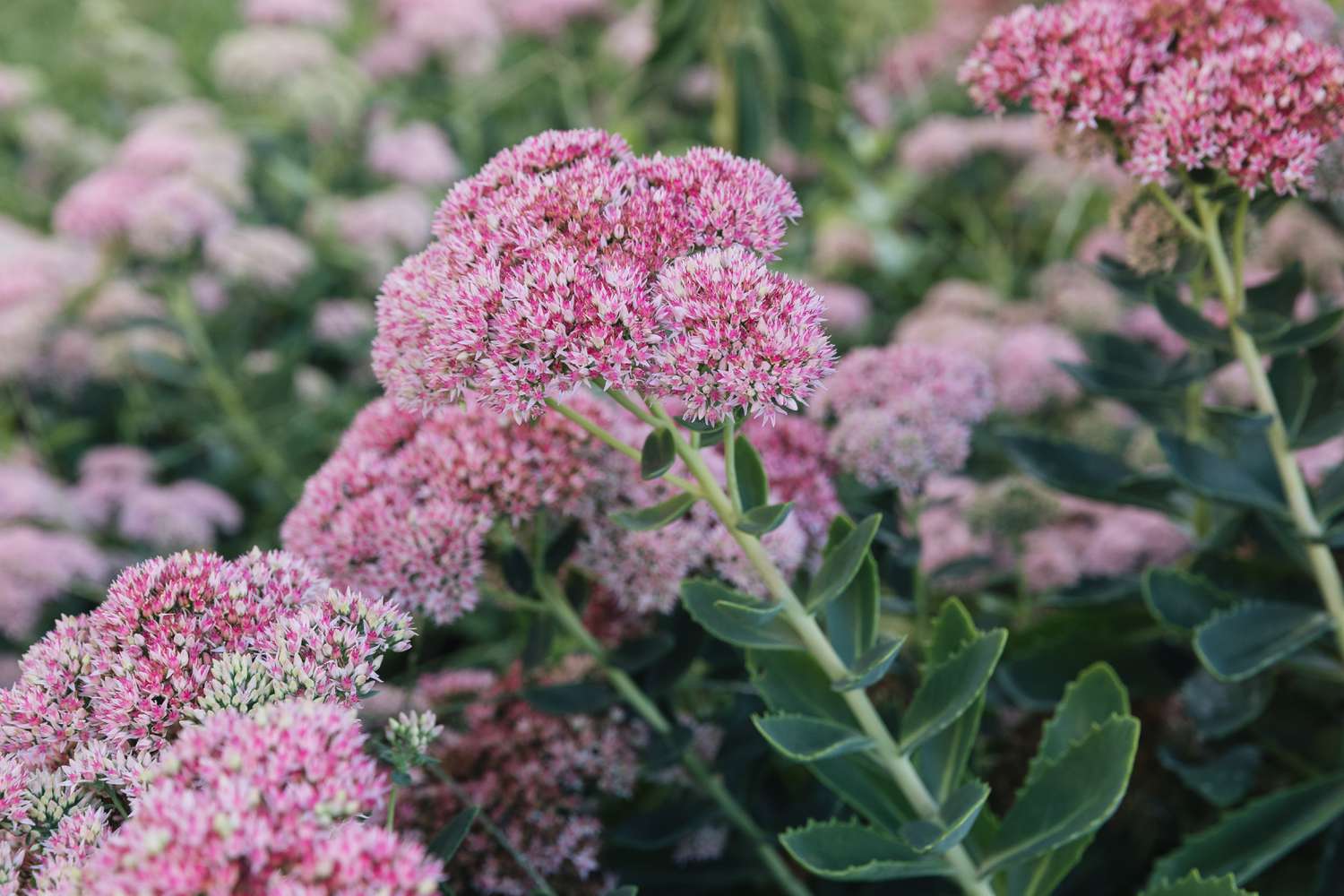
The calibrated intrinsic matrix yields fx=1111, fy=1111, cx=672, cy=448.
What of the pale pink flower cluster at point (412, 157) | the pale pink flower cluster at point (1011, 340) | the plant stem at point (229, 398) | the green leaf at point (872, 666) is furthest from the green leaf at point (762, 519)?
the pale pink flower cluster at point (412, 157)

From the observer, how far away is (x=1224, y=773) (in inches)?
43.7

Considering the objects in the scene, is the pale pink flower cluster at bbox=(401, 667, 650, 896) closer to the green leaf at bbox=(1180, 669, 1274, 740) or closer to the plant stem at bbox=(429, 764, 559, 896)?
the plant stem at bbox=(429, 764, 559, 896)

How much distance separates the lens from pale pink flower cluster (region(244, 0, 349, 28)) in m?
3.12

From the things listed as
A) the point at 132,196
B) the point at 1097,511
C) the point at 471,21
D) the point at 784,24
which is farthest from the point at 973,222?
the point at 132,196

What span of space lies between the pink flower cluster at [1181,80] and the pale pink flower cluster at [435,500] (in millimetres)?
513

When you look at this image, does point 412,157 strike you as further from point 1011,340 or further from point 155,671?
point 155,671

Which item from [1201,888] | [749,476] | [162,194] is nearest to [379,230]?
[162,194]

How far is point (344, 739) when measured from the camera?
0.60 metres

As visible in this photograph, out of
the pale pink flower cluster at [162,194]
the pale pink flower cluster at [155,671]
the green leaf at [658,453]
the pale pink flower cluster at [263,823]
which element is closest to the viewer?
the pale pink flower cluster at [263,823]

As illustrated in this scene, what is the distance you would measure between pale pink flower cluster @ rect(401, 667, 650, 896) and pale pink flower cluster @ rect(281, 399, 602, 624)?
0.17 m

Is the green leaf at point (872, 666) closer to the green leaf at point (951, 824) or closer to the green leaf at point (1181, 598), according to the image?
the green leaf at point (951, 824)

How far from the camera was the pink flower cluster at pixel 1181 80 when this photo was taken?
0.89 metres

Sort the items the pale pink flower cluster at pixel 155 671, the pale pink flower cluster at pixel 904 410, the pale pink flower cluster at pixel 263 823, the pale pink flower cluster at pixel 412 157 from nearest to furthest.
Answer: the pale pink flower cluster at pixel 263 823
the pale pink flower cluster at pixel 155 671
the pale pink flower cluster at pixel 904 410
the pale pink flower cluster at pixel 412 157

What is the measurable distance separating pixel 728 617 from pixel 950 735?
0.84 feet
